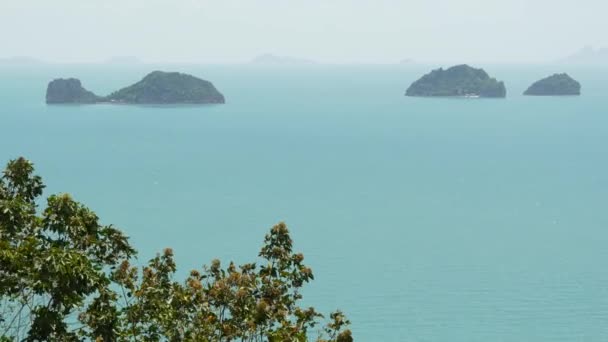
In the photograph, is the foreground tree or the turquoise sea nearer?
the foreground tree

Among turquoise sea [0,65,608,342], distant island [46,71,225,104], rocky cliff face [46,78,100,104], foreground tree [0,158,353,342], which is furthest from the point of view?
distant island [46,71,225,104]

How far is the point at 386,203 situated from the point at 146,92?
123704 mm

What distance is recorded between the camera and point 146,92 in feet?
604

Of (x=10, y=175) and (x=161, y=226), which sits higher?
(x=10, y=175)

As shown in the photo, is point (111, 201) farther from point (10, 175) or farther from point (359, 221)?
point (10, 175)

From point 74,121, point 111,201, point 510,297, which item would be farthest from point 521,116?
point 510,297

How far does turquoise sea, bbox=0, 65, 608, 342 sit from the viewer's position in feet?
140

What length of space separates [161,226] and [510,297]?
2834 cm

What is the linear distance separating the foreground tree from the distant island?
17115cm

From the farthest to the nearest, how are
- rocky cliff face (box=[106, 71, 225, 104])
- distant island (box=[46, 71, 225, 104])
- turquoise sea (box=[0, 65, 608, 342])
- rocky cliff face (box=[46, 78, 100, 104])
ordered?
rocky cliff face (box=[106, 71, 225, 104])
distant island (box=[46, 71, 225, 104])
rocky cliff face (box=[46, 78, 100, 104])
turquoise sea (box=[0, 65, 608, 342])

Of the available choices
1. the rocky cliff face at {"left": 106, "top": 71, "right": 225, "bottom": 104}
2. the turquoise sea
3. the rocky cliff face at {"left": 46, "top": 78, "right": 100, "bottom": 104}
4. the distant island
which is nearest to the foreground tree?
the turquoise sea

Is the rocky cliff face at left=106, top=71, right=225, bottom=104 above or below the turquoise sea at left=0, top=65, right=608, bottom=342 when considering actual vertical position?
above

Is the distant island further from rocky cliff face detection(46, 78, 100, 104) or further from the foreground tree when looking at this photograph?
the foreground tree

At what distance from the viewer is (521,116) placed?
16225 cm
